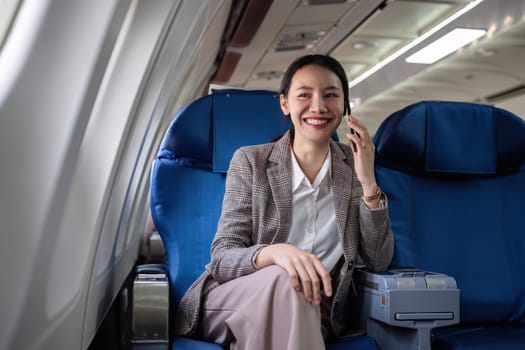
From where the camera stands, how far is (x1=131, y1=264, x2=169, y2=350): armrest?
228 centimetres

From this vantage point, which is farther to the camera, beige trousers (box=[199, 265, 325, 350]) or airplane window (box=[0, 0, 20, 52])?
beige trousers (box=[199, 265, 325, 350])

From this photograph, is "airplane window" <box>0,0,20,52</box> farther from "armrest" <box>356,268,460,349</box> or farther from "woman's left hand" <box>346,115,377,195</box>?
"armrest" <box>356,268,460,349</box>

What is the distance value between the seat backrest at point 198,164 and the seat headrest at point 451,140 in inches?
21.4

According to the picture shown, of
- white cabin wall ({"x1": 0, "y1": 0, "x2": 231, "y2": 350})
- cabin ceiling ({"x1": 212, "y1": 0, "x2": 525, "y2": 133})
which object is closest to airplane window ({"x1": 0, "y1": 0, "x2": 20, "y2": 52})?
white cabin wall ({"x1": 0, "y1": 0, "x2": 231, "y2": 350})

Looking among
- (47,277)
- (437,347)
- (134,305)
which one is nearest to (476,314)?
(437,347)

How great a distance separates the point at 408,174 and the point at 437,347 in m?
0.84

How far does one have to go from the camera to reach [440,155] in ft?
10.0

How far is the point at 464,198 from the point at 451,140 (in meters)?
0.31

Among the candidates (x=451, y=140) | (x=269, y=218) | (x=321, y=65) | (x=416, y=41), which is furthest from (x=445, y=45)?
(x=269, y=218)

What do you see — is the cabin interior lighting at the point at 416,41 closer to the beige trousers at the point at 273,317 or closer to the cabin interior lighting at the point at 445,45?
the cabin interior lighting at the point at 445,45

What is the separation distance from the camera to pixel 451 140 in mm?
3078

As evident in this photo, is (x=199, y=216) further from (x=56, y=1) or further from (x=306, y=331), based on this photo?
(x=56, y=1)

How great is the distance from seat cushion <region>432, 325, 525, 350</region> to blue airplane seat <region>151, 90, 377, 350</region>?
3.58ft

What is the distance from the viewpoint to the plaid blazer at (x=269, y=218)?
242cm
